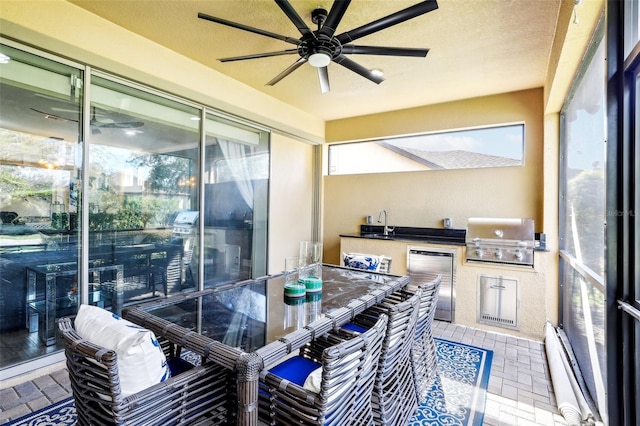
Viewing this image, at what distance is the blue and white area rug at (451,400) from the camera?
75.9 inches

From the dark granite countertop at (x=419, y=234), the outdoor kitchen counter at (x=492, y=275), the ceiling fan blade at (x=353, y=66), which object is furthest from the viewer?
the dark granite countertop at (x=419, y=234)

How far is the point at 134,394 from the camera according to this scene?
1131 mm

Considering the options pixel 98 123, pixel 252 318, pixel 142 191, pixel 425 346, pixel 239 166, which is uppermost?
pixel 98 123

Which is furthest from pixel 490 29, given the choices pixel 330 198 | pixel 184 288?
pixel 184 288

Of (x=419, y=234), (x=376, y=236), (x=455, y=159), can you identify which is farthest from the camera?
(x=376, y=236)

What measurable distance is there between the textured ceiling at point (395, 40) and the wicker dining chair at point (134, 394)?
245 cm

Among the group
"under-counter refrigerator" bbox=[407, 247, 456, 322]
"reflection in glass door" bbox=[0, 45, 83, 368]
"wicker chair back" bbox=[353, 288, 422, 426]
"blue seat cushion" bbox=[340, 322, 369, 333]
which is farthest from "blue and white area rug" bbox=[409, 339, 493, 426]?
"reflection in glass door" bbox=[0, 45, 83, 368]

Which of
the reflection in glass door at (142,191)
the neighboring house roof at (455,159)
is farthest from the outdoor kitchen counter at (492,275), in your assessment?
the reflection in glass door at (142,191)

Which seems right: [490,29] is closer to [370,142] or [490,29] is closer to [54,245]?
[370,142]

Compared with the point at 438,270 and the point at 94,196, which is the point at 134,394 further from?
the point at 438,270

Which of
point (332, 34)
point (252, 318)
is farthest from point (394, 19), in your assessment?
point (252, 318)

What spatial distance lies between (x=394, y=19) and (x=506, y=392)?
2687 mm

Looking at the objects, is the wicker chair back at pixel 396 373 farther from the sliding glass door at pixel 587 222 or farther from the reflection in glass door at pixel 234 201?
the reflection in glass door at pixel 234 201

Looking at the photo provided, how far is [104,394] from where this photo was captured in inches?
42.9
